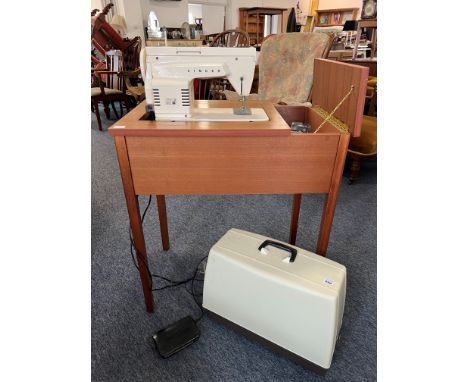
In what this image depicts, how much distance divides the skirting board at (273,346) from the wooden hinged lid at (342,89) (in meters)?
0.75

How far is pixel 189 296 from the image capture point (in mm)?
1298

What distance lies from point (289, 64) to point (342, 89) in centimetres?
145

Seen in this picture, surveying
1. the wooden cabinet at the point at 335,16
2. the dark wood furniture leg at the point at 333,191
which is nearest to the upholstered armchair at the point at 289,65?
the dark wood furniture leg at the point at 333,191

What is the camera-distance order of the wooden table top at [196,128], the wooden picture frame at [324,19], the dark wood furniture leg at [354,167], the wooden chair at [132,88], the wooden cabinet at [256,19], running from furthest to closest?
the wooden picture frame at [324,19]
the wooden cabinet at [256,19]
the wooden chair at [132,88]
the dark wood furniture leg at [354,167]
the wooden table top at [196,128]

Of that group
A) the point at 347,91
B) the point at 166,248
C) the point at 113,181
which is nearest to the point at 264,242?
the point at 347,91

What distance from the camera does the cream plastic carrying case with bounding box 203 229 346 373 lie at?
900 millimetres

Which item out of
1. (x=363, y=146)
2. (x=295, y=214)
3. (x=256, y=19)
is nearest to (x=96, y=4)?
(x=256, y=19)

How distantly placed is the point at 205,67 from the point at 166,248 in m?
0.97

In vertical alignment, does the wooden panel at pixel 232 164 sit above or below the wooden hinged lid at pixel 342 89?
below

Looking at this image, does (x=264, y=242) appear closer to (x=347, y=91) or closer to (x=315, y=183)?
(x=315, y=183)

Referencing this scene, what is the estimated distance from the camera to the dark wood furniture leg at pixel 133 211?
35.3 inches

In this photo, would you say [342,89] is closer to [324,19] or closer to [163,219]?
[163,219]

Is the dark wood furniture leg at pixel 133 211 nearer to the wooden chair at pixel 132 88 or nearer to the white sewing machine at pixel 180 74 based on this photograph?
the white sewing machine at pixel 180 74

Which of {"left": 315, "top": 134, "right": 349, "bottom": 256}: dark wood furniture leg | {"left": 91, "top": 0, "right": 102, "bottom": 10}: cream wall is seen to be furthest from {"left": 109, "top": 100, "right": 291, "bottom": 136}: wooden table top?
{"left": 91, "top": 0, "right": 102, "bottom": 10}: cream wall
